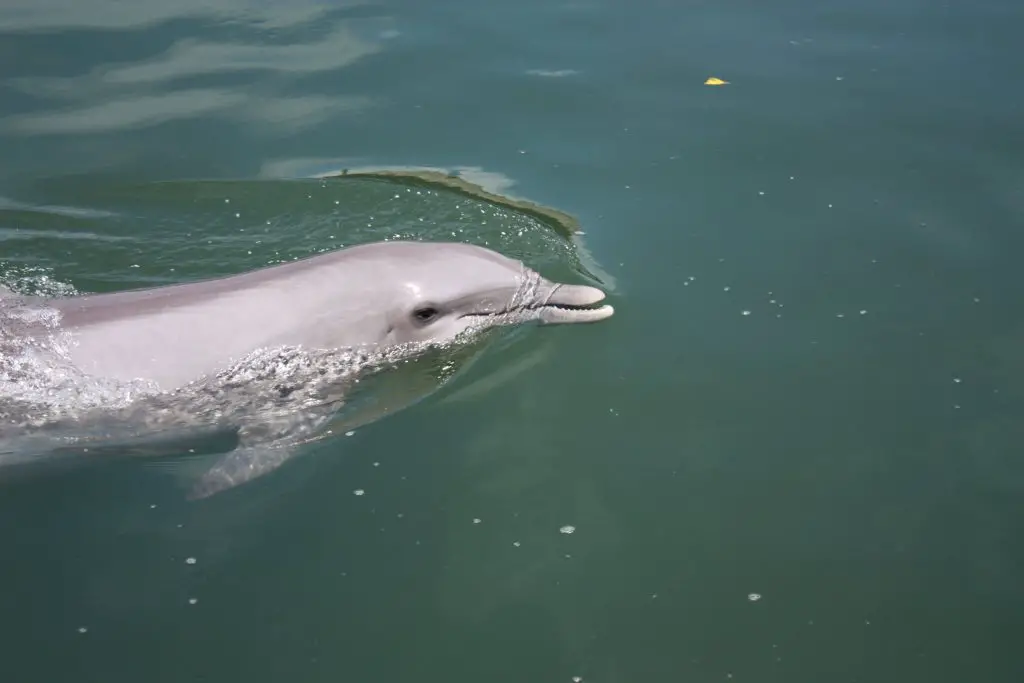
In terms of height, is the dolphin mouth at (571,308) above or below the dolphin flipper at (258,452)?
above

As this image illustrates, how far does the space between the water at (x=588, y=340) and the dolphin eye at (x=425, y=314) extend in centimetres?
48

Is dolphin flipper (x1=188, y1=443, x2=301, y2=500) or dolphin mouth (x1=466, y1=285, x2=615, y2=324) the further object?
dolphin mouth (x1=466, y1=285, x2=615, y2=324)

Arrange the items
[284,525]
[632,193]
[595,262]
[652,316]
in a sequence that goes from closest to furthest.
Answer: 1. [284,525]
2. [652,316]
3. [595,262]
4. [632,193]

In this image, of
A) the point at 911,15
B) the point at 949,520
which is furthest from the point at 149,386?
the point at 911,15

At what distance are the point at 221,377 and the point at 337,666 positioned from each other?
95.8 inches

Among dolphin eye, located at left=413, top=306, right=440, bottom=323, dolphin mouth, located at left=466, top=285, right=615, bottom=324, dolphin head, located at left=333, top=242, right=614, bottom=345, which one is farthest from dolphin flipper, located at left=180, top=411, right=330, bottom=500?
dolphin mouth, located at left=466, top=285, right=615, bottom=324

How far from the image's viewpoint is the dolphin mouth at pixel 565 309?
8.09 m

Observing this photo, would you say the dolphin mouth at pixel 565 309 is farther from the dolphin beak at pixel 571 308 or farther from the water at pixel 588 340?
the water at pixel 588 340

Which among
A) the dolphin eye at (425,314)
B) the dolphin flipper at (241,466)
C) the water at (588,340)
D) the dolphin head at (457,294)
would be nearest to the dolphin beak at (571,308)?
the dolphin head at (457,294)

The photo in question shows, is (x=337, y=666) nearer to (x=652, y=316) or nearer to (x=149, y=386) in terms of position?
(x=149, y=386)

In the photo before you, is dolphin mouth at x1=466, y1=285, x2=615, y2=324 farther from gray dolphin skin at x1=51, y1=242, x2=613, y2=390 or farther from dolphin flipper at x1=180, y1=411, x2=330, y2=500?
dolphin flipper at x1=180, y1=411, x2=330, y2=500

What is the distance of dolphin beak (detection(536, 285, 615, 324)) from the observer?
8086 mm

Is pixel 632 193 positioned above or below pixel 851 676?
above

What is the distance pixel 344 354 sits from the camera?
7.56 metres
